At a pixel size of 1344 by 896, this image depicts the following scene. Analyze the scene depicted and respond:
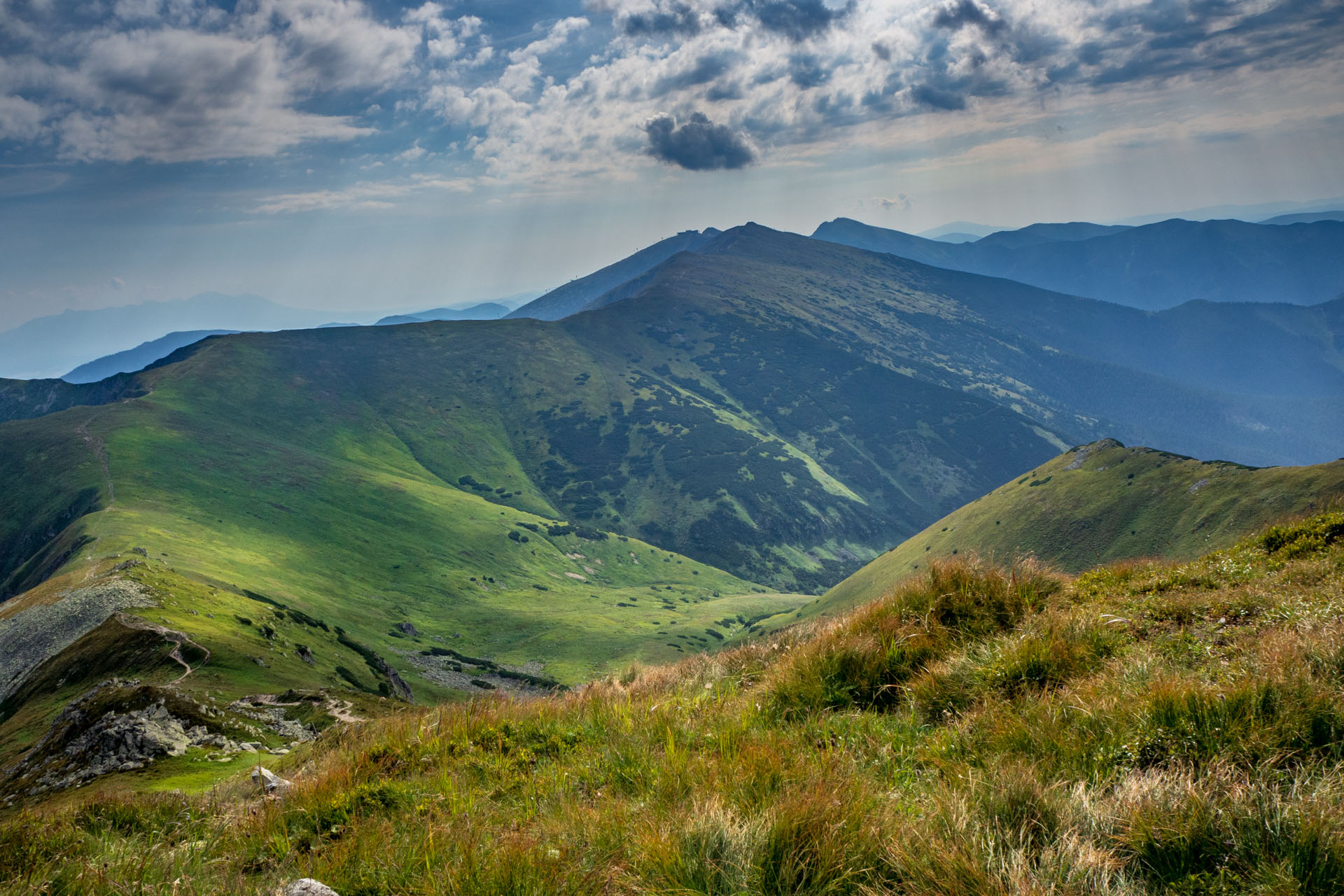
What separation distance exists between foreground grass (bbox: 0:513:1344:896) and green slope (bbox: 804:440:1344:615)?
108756 millimetres

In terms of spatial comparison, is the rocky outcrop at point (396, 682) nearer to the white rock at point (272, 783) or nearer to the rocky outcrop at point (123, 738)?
the rocky outcrop at point (123, 738)

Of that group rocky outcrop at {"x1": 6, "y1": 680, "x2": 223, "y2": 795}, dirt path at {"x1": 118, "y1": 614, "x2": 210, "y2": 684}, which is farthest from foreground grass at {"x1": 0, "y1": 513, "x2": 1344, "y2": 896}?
dirt path at {"x1": 118, "y1": 614, "x2": 210, "y2": 684}

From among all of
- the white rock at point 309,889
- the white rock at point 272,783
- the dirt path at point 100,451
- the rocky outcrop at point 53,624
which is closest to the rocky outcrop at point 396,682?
the rocky outcrop at point 53,624

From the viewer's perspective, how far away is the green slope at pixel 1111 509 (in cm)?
11919

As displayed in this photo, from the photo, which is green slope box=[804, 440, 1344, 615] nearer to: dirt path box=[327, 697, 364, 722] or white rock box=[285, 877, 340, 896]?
dirt path box=[327, 697, 364, 722]

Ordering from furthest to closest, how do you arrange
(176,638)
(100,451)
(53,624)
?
(100,451)
(53,624)
(176,638)

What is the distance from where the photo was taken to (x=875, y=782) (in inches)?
192

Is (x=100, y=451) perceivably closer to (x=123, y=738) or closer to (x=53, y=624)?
(x=53, y=624)

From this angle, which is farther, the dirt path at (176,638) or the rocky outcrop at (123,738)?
the dirt path at (176,638)

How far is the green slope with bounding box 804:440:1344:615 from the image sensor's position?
119 meters

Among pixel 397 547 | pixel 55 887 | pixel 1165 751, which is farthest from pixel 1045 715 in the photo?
pixel 397 547

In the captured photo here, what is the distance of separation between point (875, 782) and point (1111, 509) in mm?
178597

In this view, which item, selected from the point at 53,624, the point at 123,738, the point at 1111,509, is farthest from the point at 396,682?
the point at 1111,509

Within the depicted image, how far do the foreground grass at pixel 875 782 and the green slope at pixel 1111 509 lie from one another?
10876cm
